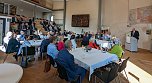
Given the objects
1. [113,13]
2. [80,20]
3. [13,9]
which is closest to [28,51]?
[13,9]

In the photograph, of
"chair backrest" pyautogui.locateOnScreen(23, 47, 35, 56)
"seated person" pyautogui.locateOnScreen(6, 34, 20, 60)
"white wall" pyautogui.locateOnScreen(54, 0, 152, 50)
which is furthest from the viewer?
"white wall" pyautogui.locateOnScreen(54, 0, 152, 50)

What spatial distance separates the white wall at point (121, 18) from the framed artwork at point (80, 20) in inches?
72.8

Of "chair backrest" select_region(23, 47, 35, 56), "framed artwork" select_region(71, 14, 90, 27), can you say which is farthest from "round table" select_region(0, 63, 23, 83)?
"framed artwork" select_region(71, 14, 90, 27)

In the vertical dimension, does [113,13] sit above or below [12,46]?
above

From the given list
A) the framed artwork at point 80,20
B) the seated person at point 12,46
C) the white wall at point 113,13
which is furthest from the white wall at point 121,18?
the seated person at point 12,46

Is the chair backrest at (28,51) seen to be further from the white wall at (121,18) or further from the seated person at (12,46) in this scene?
the white wall at (121,18)

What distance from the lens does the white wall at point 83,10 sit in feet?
48.7

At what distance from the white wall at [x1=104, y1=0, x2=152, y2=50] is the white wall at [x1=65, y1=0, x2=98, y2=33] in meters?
1.11

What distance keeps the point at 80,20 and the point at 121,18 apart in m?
4.11

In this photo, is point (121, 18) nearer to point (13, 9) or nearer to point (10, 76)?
point (13, 9)

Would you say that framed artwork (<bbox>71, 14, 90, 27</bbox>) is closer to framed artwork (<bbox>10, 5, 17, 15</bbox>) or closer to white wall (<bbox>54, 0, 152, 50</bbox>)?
white wall (<bbox>54, 0, 152, 50</bbox>)

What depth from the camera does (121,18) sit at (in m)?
12.9

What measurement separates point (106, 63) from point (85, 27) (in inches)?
463

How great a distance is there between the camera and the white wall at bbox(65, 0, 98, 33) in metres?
14.8
